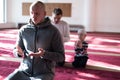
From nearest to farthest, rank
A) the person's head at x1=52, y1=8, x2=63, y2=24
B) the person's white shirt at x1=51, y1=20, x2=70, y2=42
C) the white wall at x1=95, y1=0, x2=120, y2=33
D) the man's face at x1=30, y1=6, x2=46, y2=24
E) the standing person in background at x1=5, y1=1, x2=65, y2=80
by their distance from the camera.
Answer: the man's face at x1=30, y1=6, x2=46, y2=24
the standing person in background at x1=5, y1=1, x2=65, y2=80
the person's head at x1=52, y1=8, x2=63, y2=24
the person's white shirt at x1=51, y1=20, x2=70, y2=42
the white wall at x1=95, y1=0, x2=120, y2=33

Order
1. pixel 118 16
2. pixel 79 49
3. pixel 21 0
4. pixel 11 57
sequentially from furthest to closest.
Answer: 1. pixel 21 0
2. pixel 118 16
3. pixel 11 57
4. pixel 79 49

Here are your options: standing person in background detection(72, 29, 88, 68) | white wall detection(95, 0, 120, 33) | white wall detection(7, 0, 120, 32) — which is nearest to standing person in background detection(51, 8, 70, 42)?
standing person in background detection(72, 29, 88, 68)

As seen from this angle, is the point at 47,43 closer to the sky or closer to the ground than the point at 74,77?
closer to the sky

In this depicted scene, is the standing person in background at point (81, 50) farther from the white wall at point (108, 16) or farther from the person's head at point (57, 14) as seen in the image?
the white wall at point (108, 16)

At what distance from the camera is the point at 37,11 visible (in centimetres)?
196

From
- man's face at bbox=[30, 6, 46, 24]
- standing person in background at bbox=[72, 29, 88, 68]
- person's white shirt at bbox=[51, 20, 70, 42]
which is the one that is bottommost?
standing person in background at bbox=[72, 29, 88, 68]

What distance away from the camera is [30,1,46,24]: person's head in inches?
77.0

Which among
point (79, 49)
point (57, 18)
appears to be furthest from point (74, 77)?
point (57, 18)

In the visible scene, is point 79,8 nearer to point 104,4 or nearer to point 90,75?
point 104,4

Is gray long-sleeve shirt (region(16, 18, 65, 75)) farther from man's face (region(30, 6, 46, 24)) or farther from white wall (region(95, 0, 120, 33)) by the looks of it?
white wall (region(95, 0, 120, 33))

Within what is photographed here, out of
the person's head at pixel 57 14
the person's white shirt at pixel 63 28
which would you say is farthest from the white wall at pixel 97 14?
the person's head at pixel 57 14

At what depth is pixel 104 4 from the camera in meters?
10.4

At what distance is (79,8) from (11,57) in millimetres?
6749

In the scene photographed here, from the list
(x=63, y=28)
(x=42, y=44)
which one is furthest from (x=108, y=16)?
(x=42, y=44)
